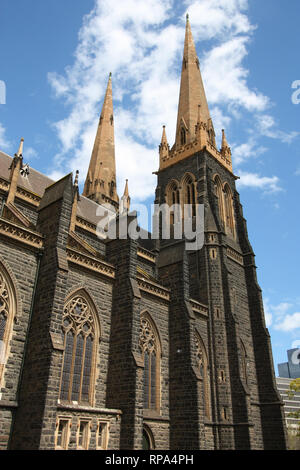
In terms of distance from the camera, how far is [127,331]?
52.9 feet

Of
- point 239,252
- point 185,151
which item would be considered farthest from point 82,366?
point 185,151

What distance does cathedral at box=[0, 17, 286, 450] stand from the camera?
1297 cm

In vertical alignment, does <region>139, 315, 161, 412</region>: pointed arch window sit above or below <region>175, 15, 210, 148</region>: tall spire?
below

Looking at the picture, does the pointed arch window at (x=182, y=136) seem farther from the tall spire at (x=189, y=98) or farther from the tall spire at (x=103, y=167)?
the tall spire at (x=103, y=167)

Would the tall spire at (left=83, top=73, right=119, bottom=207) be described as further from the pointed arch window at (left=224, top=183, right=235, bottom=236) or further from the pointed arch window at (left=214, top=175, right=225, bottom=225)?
the pointed arch window at (left=224, top=183, right=235, bottom=236)

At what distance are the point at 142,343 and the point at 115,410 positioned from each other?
4230 millimetres

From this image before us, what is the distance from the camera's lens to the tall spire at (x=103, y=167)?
35.4m

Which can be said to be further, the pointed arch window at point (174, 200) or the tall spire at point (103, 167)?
the tall spire at point (103, 167)

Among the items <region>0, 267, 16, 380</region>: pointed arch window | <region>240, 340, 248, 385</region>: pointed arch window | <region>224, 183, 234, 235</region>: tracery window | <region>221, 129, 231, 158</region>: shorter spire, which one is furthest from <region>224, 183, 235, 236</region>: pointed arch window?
<region>0, 267, 16, 380</region>: pointed arch window

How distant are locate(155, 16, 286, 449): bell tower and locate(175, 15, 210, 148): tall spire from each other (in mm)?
122

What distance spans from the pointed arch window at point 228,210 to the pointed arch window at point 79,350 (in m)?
17.4

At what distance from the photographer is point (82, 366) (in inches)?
607

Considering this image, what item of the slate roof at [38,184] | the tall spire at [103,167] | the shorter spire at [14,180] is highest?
the tall spire at [103,167]

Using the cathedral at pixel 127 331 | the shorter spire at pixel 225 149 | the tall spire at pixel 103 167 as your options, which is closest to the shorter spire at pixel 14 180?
the cathedral at pixel 127 331
